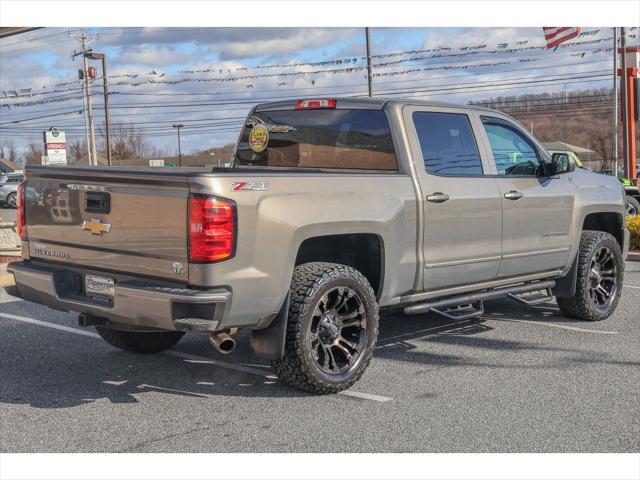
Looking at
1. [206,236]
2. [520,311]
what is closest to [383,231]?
[206,236]

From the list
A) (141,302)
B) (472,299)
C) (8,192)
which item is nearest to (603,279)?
(472,299)

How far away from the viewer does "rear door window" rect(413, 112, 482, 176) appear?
5.88 meters

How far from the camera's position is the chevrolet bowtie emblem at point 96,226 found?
479cm

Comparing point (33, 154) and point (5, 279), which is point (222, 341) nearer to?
point (5, 279)

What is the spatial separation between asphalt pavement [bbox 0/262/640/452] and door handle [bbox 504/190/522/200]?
1.22 m

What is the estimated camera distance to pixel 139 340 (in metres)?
6.14

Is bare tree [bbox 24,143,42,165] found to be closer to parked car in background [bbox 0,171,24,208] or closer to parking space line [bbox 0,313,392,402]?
parked car in background [bbox 0,171,24,208]

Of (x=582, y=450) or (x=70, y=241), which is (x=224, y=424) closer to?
(x=70, y=241)

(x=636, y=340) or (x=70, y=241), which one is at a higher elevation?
(x=70, y=241)

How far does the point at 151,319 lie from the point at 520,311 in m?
4.67

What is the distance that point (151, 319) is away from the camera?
4.52 meters

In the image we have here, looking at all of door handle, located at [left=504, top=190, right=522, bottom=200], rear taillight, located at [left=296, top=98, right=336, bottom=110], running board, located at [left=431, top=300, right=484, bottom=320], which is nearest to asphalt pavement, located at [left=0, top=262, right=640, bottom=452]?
running board, located at [left=431, top=300, right=484, bottom=320]

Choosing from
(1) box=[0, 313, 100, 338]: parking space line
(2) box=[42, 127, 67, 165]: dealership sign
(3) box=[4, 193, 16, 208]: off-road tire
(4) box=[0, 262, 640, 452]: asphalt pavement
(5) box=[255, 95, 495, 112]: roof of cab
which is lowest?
(4) box=[0, 262, 640, 452]: asphalt pavement

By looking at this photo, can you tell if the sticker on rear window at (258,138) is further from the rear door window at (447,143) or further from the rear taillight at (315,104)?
the rear door window at (447,143)
